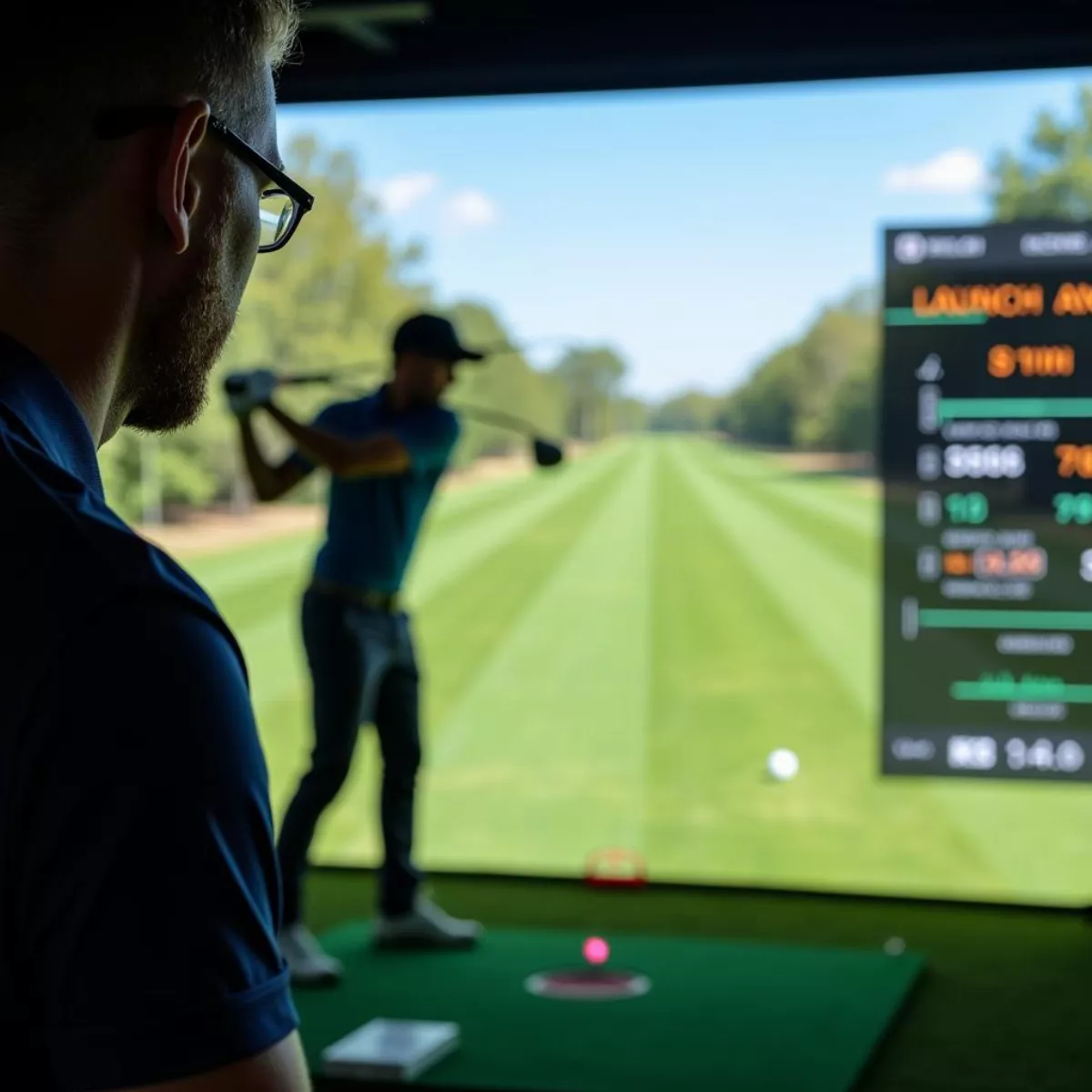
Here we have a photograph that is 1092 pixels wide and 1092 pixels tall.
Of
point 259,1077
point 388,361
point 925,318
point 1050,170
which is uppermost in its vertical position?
point 1050,170

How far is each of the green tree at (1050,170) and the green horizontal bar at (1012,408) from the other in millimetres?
4075

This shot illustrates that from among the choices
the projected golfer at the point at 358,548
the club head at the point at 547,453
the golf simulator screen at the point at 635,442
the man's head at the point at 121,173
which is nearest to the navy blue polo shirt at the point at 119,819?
the man's head at the point at 121,173

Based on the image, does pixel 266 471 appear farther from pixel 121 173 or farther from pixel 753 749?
pixel 753 749

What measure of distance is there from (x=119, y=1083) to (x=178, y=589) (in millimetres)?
174

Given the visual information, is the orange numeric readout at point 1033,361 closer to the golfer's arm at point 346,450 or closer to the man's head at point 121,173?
the golfer's arm at point 346,450

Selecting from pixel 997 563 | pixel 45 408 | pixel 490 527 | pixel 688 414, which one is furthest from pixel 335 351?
pixel 45 408

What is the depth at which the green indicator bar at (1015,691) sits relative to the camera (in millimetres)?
4977

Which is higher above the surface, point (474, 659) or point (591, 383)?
point (591, 383)

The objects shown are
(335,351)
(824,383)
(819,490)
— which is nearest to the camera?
(335,351)

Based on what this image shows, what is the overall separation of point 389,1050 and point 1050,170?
25.8 ft

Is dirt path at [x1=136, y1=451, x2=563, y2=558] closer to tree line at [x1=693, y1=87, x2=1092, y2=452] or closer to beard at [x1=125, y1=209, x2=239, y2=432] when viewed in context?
tree line at [x1=693, y1=87, x2=1092, y2=452]

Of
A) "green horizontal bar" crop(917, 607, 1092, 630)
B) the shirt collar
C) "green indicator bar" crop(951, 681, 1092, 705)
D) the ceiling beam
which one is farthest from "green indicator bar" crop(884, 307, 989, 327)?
the shirt collar

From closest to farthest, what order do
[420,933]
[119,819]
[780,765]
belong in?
[119,819], [420,933], [780,765]
